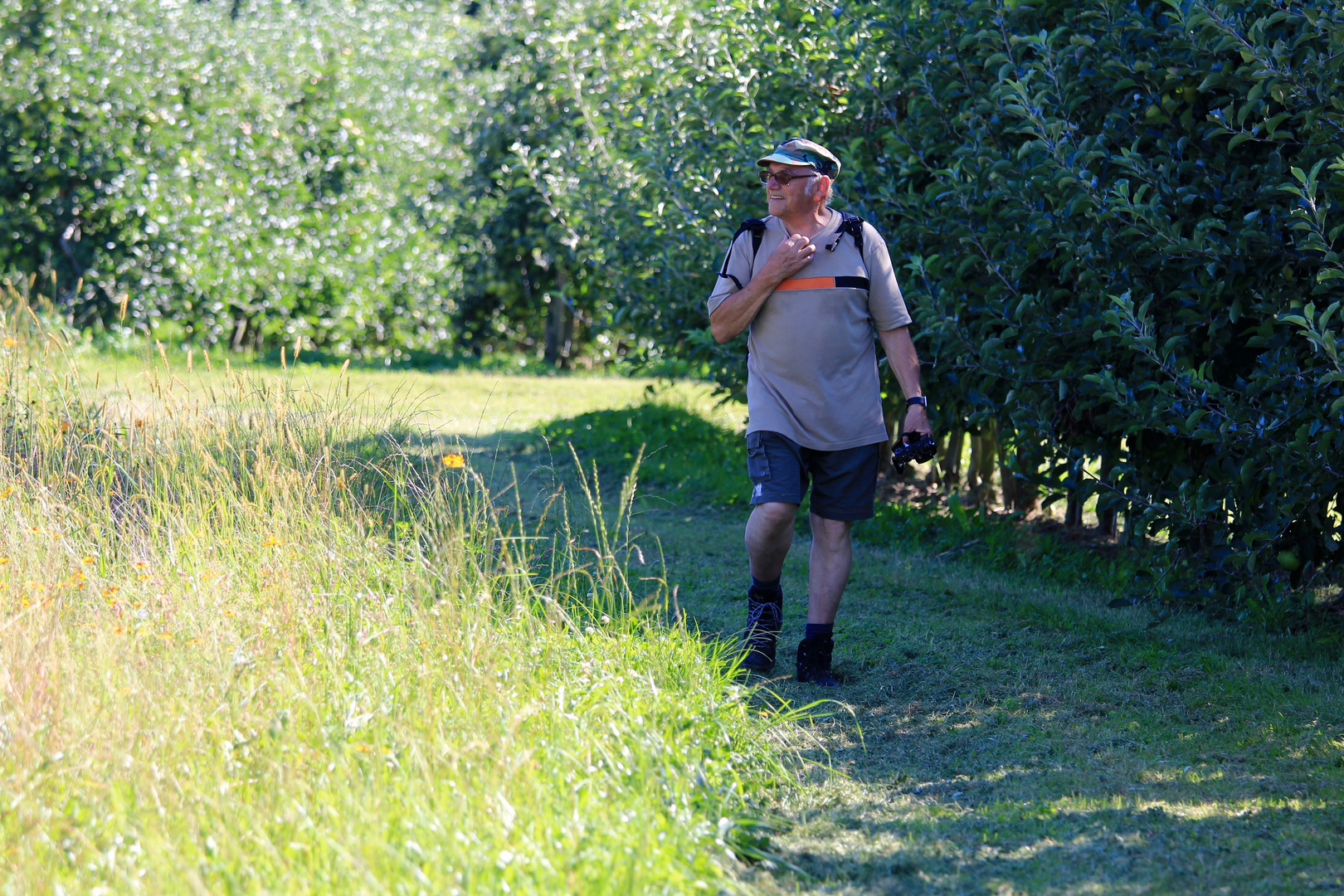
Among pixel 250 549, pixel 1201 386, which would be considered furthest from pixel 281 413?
pixel 1201 386

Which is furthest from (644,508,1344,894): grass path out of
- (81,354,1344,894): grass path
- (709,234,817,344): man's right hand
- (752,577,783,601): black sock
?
(709,234,817,344): man's right hand

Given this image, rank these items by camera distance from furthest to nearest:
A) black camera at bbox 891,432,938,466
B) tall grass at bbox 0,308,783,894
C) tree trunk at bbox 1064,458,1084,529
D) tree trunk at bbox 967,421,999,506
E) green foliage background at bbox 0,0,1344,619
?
tree trunk at bbox 967,421,999,506
tree trunk at bbox 1064,458,1084,529
green foliage background at bbox 0,0,1344,619
black camera at bbox 891,432,938,466
tall grass at bbox 0,308,783,894

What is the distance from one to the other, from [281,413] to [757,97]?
12.3 feet

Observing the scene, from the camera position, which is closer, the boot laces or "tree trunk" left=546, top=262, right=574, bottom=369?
the boot laces

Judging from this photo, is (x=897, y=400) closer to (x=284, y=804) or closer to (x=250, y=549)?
(x=250, y=549)

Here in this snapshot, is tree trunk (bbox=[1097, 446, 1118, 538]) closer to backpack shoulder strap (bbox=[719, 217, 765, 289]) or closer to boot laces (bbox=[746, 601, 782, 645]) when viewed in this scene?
boot laces (bbox=[746, 601, 782, 645])

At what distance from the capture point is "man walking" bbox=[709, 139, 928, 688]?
4375 millimetres

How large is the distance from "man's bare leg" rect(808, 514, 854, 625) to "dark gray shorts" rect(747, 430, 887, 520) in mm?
58

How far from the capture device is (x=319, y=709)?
10.6ft

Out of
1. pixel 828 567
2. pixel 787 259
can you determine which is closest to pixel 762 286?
pixel 787 259

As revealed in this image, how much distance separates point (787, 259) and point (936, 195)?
1.75 meters

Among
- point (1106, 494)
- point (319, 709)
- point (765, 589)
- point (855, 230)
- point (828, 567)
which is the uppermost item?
point (855, 230)

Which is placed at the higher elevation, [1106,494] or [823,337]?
[823,337]

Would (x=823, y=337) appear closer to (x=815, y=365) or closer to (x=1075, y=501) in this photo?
(x=815, y=365)
